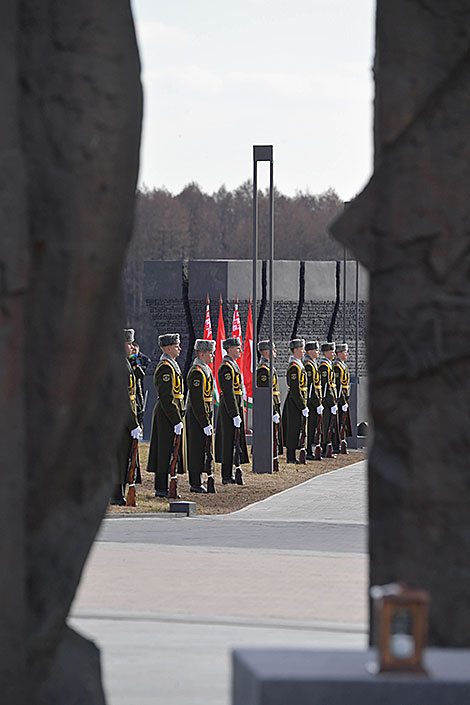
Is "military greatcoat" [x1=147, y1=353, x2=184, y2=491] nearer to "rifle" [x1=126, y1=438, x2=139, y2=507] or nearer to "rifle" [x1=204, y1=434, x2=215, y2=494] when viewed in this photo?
"rifle" [x1=126, y1=438, x2=139, y2=507]

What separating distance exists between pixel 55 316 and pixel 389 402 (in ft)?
4.54

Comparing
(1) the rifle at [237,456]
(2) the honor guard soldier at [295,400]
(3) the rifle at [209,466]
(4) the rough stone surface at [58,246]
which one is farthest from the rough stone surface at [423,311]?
(2) the honor guard soldier at [295,400]

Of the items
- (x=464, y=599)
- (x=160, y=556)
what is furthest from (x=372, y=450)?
(x=160, y=556)

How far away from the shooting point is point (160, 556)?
10992 mm

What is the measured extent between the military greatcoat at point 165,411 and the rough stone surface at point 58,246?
9320mm

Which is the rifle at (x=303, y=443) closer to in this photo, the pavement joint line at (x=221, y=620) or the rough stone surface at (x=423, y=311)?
the pavement joint line at (x=221, y=620)

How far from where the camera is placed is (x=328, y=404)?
23297 mm

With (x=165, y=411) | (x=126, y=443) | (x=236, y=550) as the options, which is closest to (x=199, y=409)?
(x=165, y=411)

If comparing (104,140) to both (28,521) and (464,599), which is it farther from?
(464,599)

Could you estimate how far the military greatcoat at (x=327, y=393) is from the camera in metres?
23.4

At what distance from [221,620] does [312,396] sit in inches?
576

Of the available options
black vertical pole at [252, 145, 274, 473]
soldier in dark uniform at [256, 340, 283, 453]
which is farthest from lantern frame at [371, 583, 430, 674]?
soldier in dark uniform at [256, 340, 283, 453]

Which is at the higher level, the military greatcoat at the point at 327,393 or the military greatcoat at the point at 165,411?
the military greatcoat at the point at 165,411

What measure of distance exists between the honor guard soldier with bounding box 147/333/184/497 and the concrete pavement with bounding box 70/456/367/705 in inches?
53.9
